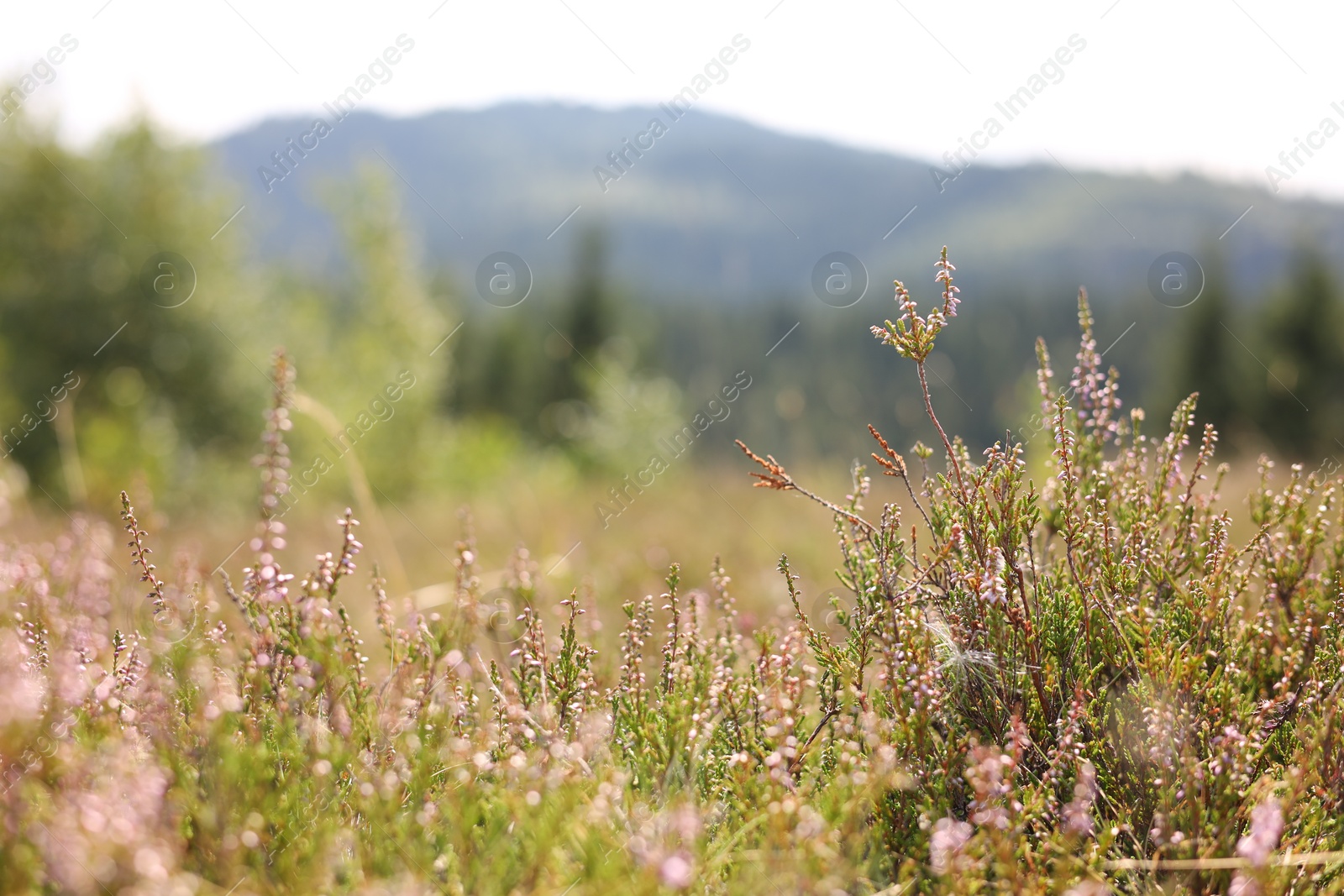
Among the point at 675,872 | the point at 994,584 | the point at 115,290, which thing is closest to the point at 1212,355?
the point at 115,290

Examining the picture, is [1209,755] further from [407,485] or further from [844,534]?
[407,485]

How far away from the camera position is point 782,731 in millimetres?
1722

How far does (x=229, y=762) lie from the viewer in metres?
1.33

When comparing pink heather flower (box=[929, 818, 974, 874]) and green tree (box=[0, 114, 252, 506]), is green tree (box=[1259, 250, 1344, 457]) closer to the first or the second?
green tree (box=[0, 114, 252, 506])

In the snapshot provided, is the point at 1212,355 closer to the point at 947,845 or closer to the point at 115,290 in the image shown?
the point at 115,290

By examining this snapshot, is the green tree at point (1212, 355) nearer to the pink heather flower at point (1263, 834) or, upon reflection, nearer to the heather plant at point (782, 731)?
the heather plant at point (782, 731)

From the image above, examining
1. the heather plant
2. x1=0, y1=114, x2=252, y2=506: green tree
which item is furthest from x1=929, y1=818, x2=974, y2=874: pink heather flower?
x1=0, y1=114, x2=252, y2=506: green tree

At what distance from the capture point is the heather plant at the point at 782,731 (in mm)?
1434

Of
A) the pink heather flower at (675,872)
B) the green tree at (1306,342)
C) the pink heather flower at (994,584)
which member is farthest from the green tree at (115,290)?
the green tree at (1306,342)

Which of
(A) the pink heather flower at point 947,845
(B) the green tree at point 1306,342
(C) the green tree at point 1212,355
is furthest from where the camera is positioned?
(C) the green tree at point 1212,355

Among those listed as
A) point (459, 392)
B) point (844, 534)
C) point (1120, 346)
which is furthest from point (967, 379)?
point (844, 534)

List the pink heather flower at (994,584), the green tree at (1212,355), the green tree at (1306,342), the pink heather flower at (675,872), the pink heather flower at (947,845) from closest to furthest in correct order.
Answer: the pink heather flower at (675,872), the pink heather flower at (947,845), the pink heather flower at (994,584), the green tree at (1306,342), the green tree at (1212,355)

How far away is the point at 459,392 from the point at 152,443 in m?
50.7

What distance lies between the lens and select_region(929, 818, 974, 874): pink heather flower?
1427 millimetres
